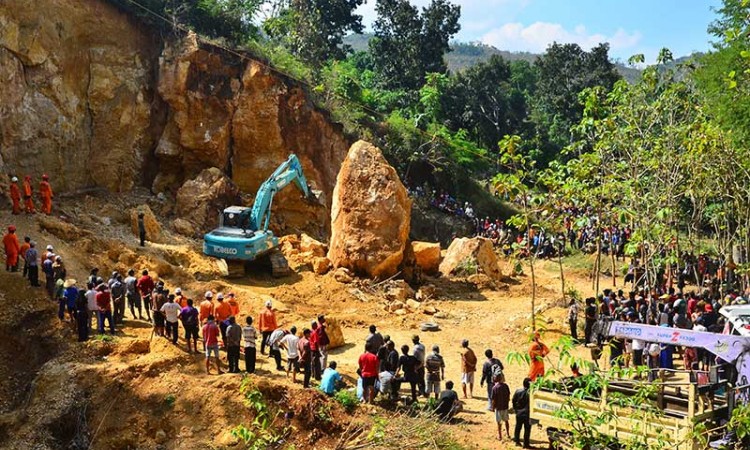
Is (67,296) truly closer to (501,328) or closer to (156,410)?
(156,410)

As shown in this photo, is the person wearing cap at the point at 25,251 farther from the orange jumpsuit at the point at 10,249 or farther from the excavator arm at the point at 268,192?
the excavator arm at the point at 268,192

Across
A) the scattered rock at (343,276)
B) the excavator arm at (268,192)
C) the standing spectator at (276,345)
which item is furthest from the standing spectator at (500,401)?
the excavator arm at (268,192)

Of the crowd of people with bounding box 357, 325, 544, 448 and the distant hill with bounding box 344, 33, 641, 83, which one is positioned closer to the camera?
the crowd of people with bounding box 357, 325, 544, 448

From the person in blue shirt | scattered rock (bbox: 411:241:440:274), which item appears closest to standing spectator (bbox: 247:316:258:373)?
the person in blue shirt

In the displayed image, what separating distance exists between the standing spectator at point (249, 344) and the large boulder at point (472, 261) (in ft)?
38.3

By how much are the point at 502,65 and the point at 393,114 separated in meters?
11.1

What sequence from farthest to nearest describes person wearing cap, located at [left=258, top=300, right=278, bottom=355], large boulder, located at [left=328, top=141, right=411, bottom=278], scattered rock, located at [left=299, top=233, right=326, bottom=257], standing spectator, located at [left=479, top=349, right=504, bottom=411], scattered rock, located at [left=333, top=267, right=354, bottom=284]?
1. scattered rock, located at [left=299, top=233, right=326, bottom=257]
2. large boulder, located at [left=328, top=141, right=411, bottom=278]
3. scattered rock, located at [left=333, top=267, right=354, bottom=284]
4. person wearing cap, located at [left=258, top=300, right=278, bottom=355]
5. standing spectator, located at [left=479, top=349, right=504, bottom=411]

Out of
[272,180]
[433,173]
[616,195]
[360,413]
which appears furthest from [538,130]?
[360,413]

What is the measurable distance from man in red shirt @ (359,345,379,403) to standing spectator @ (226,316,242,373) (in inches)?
94.8

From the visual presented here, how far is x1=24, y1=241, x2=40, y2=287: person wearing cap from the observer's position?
54.4ft

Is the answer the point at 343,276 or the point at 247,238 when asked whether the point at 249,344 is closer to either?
the point at 247,238

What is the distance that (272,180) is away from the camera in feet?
76.5

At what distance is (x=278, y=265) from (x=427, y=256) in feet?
17.0

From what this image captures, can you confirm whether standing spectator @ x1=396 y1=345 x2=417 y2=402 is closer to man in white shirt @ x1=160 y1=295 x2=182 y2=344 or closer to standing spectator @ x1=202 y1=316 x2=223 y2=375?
standing spectator @ x1=202 y1=316 x2=223 y2=375
